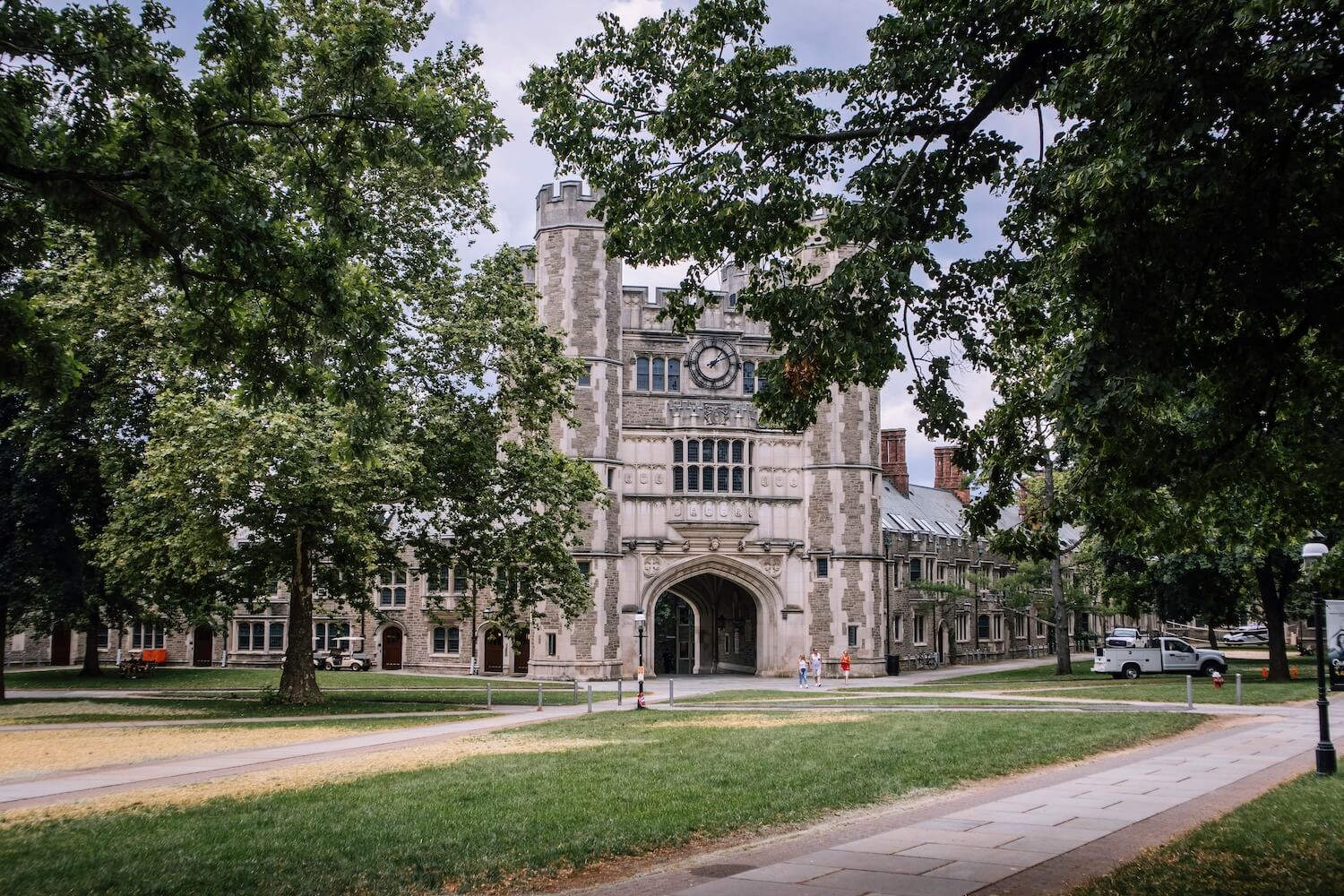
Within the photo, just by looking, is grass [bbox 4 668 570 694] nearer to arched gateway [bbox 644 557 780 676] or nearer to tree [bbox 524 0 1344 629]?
arched gateway [bbox 644 557 780 676]

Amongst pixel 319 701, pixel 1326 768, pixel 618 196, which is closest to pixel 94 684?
pixel 319 701

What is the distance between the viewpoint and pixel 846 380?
10.5 meters

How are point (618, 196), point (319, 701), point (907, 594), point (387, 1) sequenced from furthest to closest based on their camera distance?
point (907, 594)
point (319, 701)
point (387, 1)
point (618, 196)

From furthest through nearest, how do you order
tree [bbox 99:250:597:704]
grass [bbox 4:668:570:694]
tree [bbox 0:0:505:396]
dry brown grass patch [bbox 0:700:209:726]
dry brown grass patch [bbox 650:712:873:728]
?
1. grass [bbox 4:668:570:694]
2. dry brown grass patch [bbox 0:700:209:726]
3. tree [bbox 99:250:597:704]
4. dry brown grass patch [bbox 650:712:873:728]
5. tree [bbox 0:0:505:396]

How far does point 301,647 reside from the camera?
26.4 metres

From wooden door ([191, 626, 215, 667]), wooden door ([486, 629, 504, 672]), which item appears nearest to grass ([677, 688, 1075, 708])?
wooden door ([486, 629, 504, 672])

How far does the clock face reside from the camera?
4439cm

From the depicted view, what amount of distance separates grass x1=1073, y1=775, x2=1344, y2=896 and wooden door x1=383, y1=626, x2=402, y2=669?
45970 mm

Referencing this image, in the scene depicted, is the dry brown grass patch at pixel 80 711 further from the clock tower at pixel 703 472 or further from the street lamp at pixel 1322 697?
the street lamp at pixel 1322 697

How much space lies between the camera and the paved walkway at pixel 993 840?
7977 millimetres

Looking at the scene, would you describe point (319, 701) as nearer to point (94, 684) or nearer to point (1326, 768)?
point (94, 684)

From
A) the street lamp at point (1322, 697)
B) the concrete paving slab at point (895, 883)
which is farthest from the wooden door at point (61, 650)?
the concrete paving slab at point (895, 883)

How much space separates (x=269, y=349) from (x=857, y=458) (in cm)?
3534

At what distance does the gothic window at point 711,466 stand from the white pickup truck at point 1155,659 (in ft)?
48.8
